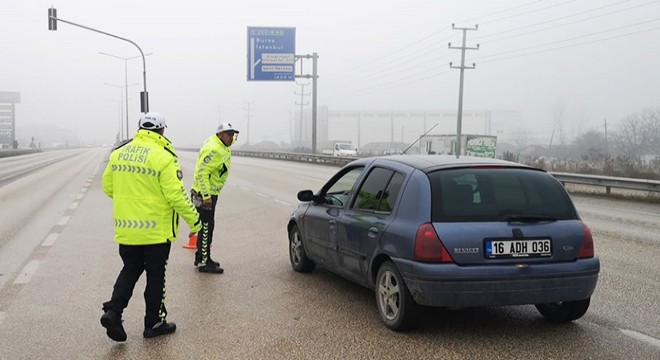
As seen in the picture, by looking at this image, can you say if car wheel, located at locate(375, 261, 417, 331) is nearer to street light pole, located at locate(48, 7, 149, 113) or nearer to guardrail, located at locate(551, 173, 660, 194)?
guardrail, located at locate(551, 173, 660, 194)

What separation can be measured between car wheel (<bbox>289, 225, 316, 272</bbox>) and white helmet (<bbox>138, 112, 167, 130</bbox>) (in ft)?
8.36

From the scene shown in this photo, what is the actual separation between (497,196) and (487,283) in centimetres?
74

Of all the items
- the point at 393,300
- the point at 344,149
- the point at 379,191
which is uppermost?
the point at 379,191

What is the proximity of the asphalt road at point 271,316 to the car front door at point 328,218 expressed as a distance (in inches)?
14.3

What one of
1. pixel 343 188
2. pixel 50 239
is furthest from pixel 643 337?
pixel 50 239

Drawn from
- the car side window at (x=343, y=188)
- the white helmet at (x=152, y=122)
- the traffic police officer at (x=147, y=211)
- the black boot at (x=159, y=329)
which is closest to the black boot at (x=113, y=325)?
the traffic police officer at (x=147, y=211)

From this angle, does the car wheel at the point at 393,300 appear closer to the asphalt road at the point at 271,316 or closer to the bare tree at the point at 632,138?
the asphalt road at the point at 271,316

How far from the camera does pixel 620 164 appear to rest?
78.6 ft

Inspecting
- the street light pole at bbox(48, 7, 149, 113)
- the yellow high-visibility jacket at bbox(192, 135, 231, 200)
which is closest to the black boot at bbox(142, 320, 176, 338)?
the yellow high-visibility jacket at bbox(192, 135, 231, 200)

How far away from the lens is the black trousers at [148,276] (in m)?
4.81

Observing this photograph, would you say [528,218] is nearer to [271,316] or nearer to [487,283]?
[487,283]

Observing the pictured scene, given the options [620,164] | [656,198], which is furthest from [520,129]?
[656,198]

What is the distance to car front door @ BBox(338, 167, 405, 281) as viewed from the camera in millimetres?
5234

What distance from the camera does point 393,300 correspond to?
495 cm
